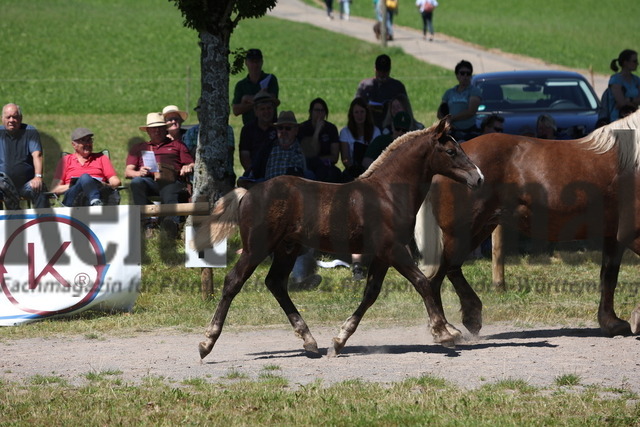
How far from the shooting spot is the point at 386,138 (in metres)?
13.2

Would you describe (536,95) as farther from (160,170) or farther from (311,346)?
(311,346)

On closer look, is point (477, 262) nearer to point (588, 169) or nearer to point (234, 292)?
point (588, 169)

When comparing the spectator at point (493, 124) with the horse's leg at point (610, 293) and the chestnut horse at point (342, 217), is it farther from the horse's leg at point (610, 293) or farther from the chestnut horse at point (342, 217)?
the chestnut horse at point (342, 217)

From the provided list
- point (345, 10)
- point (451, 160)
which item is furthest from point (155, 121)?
point (345, 10)

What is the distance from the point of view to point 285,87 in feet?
115

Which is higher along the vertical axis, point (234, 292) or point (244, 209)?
point (244, 209)

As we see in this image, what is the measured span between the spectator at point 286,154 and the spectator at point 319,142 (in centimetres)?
92

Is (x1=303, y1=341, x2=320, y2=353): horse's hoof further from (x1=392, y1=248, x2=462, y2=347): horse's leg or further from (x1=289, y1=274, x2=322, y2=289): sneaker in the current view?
(x1=289, y1=274, x2=322, y2=289): sneaker

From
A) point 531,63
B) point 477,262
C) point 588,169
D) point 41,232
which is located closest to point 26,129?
point 41,232

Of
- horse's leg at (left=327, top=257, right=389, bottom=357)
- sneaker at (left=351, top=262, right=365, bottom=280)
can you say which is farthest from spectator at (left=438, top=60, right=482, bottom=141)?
horse's leg at (left=327, top=257, right=389, bottom=357)

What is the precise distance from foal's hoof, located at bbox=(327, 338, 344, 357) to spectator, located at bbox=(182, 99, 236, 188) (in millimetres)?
5018

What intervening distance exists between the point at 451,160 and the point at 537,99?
29.0ft

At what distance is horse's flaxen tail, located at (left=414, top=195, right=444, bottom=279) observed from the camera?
9555mm

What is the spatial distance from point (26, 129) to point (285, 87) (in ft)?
72.6
